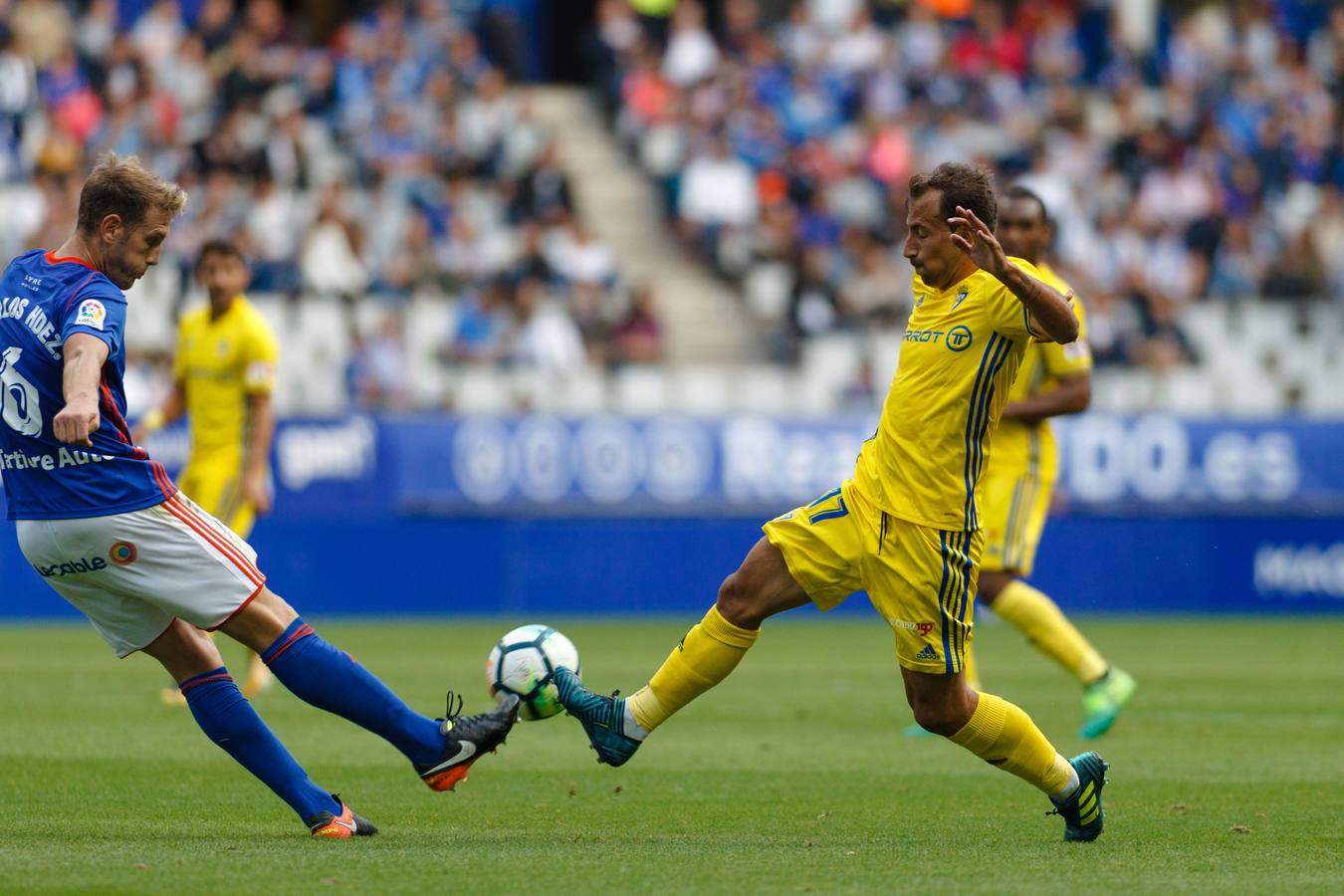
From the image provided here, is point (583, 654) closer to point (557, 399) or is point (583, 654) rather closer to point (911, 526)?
point (557, 399)

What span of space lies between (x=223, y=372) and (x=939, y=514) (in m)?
6.22

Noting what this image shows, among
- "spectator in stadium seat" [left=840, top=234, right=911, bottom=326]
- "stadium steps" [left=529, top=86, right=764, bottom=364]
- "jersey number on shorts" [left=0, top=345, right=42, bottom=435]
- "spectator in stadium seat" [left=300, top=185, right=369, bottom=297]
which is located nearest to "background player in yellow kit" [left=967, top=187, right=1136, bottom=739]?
"jersey number on shorts" [left=0, top=345, right=42, bottom=435]

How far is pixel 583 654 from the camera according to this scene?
15.0 metres

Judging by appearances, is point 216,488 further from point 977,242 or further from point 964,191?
point 977,242

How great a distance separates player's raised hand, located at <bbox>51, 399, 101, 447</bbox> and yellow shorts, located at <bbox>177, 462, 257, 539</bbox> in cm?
606

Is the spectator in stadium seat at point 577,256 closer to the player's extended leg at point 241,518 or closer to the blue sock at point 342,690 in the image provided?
the player's extended leg at point 241,518

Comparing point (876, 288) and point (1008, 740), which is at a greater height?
point (876, 288)

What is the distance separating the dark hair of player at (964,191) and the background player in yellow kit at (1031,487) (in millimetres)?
3396

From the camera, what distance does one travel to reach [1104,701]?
1033 cm

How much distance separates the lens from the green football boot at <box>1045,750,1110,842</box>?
698cm

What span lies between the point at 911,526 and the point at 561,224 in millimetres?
16199

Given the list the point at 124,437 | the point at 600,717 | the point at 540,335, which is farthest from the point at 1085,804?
the point at 540,335

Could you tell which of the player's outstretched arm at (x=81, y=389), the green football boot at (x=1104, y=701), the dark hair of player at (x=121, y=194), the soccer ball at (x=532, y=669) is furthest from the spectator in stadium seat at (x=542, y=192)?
the player's outstretched arm at (x=81, y=389)

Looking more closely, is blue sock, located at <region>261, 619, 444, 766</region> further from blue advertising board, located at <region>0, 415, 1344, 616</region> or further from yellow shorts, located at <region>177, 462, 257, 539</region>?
blue advertising board, located at <region>0, 415, 1344, 616</region>
